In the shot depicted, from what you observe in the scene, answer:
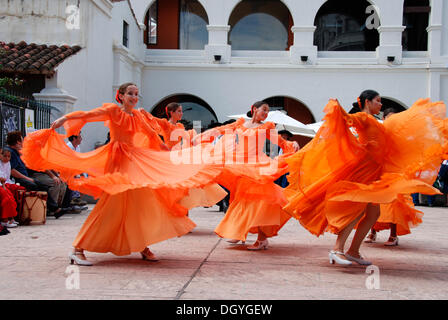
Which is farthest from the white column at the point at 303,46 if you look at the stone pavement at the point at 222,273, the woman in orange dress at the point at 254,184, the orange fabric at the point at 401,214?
the orange fabric at the point at 401,214

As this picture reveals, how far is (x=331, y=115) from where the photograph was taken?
4566 millimetres

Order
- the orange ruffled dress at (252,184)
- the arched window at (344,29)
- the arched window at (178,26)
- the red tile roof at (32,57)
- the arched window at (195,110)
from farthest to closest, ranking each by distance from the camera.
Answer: the arched window at (195,110) < the arched window at (178,26) < the arched window at (344,29) < the red tile roof at (32,57) < the orange ruffled dress at (252,184)

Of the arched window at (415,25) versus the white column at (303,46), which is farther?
the arched window at (415,25)

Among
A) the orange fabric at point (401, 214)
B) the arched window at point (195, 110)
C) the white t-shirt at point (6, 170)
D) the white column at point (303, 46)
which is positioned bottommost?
the orange fabric at point (401, 214)

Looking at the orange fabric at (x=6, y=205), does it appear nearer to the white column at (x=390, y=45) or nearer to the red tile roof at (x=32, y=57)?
the red tile roof at (x=32, y=57)

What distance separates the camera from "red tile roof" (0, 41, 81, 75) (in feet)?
40.7

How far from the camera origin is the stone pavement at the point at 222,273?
3826 millimetres

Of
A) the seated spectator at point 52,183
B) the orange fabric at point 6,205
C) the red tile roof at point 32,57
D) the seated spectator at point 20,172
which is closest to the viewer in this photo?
the orange fabric at point 6,205

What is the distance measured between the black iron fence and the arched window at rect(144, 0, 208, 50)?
31.0ft

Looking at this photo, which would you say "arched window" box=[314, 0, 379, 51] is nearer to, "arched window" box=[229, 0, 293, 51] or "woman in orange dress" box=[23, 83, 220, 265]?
"arched window" box=[229, 0, 293, 51]

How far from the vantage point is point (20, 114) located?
35.2ft

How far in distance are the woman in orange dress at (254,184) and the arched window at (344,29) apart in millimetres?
15499

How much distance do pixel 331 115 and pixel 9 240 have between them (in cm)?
475
